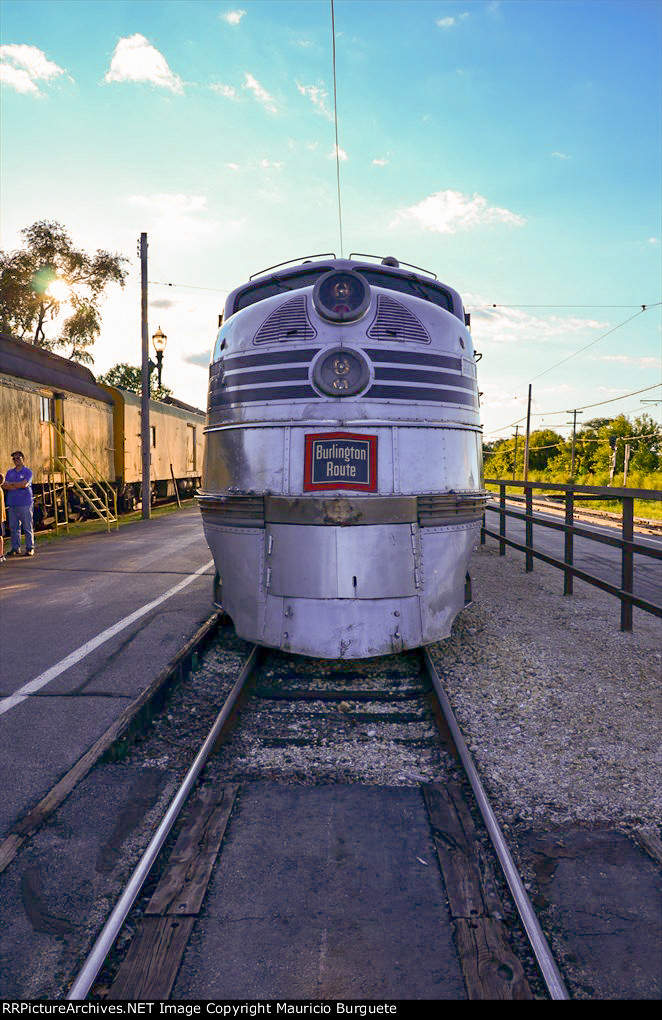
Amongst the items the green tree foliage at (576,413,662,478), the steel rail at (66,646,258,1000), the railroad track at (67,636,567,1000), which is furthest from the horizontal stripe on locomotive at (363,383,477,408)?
the green tree foliage at (576,413,662,478)

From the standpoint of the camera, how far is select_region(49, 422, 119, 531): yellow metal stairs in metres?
15.6

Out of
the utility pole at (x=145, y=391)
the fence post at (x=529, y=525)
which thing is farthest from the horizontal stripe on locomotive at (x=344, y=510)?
the utility pole at (x=145, y=391)

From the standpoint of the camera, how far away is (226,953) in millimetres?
2232

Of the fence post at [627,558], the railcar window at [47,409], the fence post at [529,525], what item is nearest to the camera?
the fence post at [627,558]

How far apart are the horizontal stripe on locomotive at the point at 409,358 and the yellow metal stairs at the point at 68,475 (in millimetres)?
11709

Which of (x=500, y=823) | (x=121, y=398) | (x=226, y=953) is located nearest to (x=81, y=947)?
(x=226, y=953)

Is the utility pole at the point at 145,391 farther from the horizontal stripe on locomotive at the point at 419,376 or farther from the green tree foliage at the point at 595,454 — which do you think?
the green tree foliage at the point at 595,454

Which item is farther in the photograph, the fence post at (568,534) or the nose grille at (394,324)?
the fence post at (568,534)

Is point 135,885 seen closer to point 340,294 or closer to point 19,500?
point 340,294

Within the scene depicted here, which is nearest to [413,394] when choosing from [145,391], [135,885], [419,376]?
[419,376]

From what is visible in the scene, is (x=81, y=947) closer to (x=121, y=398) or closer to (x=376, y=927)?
(x=376, y=927)

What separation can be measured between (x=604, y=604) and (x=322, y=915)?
6.46m

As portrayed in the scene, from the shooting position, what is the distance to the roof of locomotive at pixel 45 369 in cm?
1389
